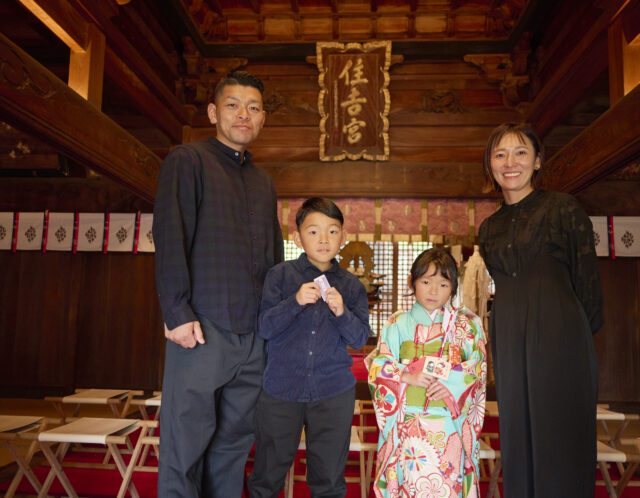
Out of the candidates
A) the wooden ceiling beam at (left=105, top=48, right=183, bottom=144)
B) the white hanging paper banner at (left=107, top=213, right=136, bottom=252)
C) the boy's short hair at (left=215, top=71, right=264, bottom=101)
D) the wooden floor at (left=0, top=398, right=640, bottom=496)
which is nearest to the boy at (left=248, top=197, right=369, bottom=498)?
the boy's short hair at (left=215, top=71, right=264, bottom=101)

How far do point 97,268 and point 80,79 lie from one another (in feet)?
12.5

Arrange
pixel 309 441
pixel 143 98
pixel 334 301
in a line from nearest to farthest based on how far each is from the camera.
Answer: pixel 334 301 → pixel 309 441 → pixel 143 98

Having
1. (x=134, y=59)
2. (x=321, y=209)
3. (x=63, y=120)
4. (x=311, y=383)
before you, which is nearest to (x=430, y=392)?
(x=311, y=383)

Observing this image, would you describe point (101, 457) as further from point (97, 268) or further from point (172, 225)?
point (97, 268)

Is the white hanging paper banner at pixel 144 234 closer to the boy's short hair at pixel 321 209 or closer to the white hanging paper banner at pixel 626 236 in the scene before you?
the boy's short hair at pixel 321 209

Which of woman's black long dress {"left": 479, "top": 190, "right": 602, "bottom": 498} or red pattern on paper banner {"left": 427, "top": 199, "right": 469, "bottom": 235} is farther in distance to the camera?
red pattern on paper banner {"left": 427, "top": 199, "right": 469, "bottom": 235}

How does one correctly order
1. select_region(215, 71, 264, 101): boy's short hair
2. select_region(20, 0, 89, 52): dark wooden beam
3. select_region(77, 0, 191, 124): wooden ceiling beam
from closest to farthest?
select_region(215, 71, 264, 101): boy's short hair → select_region(20, 0, 89, 52): dark wooden beam → select_region(77, 0, 191, 124): wooden ceiling beam

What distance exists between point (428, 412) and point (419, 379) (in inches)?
7.6

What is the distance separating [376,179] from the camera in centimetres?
646

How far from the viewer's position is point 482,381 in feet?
7.16

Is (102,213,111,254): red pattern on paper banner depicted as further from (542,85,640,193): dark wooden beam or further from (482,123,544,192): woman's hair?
(482,123,544,192): woman's hair

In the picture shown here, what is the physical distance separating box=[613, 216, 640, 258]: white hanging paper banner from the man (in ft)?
20.7

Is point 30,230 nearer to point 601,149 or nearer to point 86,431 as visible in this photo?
point 86,431

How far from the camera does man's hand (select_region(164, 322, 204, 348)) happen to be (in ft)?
5.60
